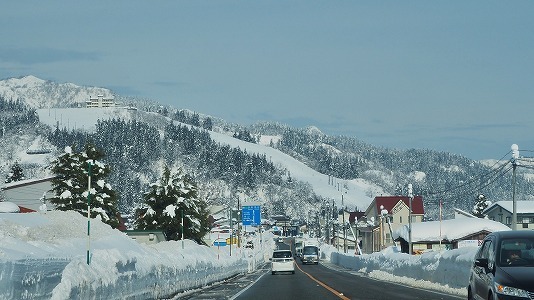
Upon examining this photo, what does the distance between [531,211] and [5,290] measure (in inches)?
4656

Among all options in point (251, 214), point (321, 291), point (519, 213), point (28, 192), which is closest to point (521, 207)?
point (519, 213)

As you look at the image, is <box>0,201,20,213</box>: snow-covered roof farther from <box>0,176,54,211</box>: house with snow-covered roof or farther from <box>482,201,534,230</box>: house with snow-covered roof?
<box>482,201,534,230</box>: house with snow-covered roof

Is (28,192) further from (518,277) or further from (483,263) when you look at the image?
(518,277)

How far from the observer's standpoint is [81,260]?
728 inches

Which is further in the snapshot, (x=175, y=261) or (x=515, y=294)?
(x=175, y=261)

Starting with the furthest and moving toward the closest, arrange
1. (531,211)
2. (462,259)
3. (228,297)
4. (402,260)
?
(531,211), (402,260), (462,259), (228,297)

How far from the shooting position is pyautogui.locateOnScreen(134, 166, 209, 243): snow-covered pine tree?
9600cm

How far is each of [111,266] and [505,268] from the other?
9833mm

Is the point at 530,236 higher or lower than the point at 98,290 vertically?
higher

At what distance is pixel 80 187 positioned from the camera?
85.6m

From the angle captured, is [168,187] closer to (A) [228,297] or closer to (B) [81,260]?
(A) [228,297]

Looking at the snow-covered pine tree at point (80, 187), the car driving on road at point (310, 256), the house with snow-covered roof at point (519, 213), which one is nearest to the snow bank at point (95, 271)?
the snow-covered pine tree at point (80, 187)

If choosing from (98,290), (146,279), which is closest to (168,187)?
(146,279)

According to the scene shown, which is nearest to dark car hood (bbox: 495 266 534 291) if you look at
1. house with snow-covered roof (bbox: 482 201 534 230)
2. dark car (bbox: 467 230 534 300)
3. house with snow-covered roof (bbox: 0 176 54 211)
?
dark car (bbox: 467 230 534 300)
